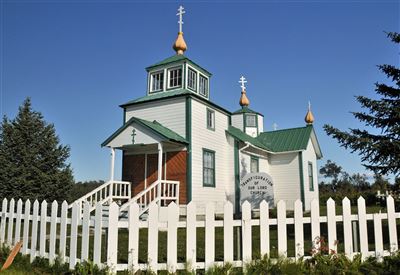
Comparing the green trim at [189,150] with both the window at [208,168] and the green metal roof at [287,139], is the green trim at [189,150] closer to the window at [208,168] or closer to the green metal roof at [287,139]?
the window at [208,168]

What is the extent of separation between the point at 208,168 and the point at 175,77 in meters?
4.71

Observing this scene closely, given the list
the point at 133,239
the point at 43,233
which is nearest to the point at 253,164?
the point at 43,233

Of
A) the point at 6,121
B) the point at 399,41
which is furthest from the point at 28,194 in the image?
the point at 399,41

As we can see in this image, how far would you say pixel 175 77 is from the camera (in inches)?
660

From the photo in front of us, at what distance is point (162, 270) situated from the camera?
5.66 metres

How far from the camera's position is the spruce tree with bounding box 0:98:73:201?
63.5 ft

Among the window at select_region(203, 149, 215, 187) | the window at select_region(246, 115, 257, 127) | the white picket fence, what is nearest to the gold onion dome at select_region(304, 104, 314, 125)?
the window at select_region(246, 115, 257, 127)

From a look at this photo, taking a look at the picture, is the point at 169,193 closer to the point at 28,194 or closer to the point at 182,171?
the point at 182,171

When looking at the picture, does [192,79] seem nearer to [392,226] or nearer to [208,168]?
[208,168]

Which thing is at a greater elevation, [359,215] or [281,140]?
[281,140]

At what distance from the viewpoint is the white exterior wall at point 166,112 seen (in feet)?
50.0

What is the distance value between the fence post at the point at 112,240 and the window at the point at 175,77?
11.5m

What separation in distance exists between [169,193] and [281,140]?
38.1 ft

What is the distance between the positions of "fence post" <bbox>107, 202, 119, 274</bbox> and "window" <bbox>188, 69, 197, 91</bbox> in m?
11.7
